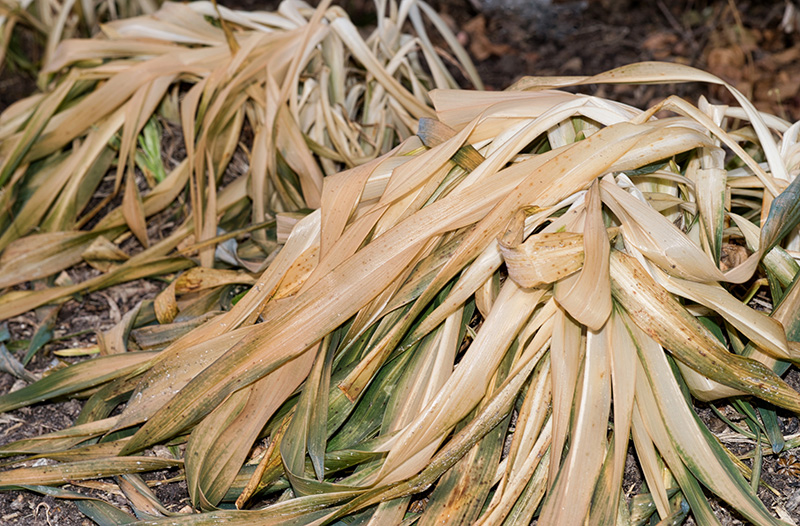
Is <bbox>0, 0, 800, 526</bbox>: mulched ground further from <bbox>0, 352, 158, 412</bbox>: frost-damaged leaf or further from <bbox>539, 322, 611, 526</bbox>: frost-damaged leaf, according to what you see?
<bbox>539, 322, 611, 526</bbox>: frost-damaged leaf

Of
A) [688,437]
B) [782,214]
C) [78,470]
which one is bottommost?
[688,437]

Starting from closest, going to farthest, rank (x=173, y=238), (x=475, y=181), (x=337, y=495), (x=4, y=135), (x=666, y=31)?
1. (x=337, y=495)
2. (x=475, y=181)
3. (x=173, y=238)
4. (x=4, y=135)
5. (x=666, y=31)


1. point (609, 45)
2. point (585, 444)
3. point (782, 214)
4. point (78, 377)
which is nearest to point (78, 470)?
point (78, 377)

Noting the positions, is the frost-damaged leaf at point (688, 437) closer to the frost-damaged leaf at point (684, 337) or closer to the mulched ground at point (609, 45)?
the frost-damaged leaf at point (684, 337)

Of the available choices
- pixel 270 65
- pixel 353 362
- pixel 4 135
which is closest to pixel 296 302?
pixel 353 362

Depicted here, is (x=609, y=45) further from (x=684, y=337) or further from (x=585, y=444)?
(x=585, y=444)

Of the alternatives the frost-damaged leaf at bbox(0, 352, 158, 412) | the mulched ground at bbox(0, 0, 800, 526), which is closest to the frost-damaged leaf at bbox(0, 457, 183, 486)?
the frost-damaged leaf at bbox(0, 352, 158, 412)

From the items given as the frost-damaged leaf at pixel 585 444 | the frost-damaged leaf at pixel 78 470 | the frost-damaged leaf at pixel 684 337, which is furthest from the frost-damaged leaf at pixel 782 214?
the frost-damaged leaf at pixel 78 470

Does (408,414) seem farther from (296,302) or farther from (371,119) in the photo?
(371,119)
